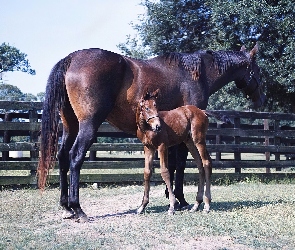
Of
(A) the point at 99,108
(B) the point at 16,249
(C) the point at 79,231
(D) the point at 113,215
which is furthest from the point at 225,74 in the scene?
(B) the point at 16,249

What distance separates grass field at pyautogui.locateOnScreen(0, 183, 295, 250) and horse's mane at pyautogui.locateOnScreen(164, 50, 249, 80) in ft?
6.88

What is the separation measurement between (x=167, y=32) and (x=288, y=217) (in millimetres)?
14259

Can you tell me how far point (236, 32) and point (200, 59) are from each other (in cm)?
977

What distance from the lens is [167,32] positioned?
18.3m

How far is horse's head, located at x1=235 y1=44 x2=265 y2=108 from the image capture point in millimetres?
6973

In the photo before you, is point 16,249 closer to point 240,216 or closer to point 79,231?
point 79,231

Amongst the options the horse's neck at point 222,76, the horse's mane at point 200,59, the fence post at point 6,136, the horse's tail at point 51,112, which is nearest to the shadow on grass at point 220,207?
the horse's tail at point 51,112

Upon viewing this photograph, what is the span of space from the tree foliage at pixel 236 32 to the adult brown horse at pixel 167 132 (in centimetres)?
959

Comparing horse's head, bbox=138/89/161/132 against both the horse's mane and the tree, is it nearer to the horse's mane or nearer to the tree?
the horse's mane

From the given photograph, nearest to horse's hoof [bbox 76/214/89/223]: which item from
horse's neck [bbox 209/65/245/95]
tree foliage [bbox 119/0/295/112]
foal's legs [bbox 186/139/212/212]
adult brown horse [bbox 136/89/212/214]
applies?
adult brown horse [bbox 136/89/212/214]

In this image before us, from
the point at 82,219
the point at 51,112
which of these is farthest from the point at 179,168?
the point at 51,112

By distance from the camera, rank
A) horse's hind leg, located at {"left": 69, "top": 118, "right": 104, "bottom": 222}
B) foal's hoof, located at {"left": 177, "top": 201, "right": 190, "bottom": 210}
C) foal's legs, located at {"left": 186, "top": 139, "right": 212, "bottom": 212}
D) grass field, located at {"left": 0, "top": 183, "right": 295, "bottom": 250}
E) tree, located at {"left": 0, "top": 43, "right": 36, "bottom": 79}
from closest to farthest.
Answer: grass field, located at {"left": 0, "top": 183, "right": 295, "bottom": 250} < horse's hind leg, located at {"left": 69, "top": 118, "right": 104, "bottom": 222} < foal's legs, located at {"left": 186, "top": 139, "right": 212, "bottom": 212} < foal's hoof, located at {"left": 177, "top": 201, "right": 190, "bottom": 210} < tree, located at {"left": 0, "top": 43, "right": 36, "bottom": 79}

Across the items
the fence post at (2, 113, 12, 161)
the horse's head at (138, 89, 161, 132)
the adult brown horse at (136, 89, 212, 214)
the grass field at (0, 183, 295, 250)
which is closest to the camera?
the grass field at (0, 183, 295, 250)

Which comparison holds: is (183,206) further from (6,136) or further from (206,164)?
(6,136)
